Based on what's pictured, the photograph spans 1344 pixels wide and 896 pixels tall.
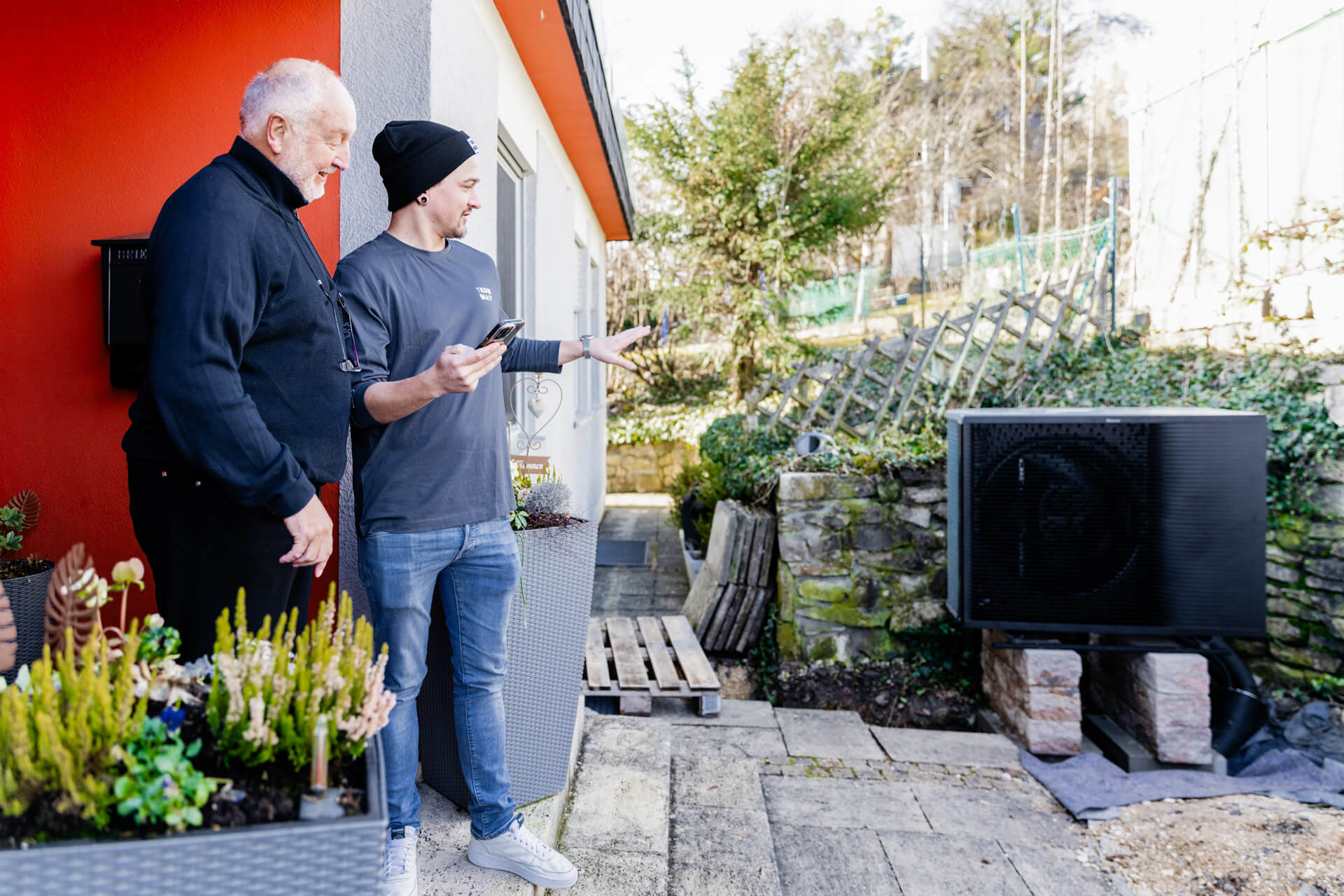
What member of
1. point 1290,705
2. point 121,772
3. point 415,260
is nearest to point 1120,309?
point 1290,705

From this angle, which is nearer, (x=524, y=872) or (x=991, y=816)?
(x=524, y=872)

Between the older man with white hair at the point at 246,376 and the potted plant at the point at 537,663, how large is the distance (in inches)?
28.9

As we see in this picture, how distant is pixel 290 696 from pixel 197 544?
0.49 m

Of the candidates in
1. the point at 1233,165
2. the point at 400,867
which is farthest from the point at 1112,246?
the point at 400,867

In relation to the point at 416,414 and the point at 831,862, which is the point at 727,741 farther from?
the point at 416,414

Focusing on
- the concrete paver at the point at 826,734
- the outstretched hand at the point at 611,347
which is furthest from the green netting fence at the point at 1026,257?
the outstretched hand at the point at 611,347

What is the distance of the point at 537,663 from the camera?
2281mm

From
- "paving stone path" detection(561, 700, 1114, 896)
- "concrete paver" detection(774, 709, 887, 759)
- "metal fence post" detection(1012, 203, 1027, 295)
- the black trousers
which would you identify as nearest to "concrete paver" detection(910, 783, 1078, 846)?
"paving stone path" detection(561, 700, 1114, 896)

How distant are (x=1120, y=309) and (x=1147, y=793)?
6.73 meters

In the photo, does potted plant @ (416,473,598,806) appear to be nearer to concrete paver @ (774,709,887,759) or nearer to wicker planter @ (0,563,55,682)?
wicker planter @ (0,563,55,682)

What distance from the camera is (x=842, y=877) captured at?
8.48 ft

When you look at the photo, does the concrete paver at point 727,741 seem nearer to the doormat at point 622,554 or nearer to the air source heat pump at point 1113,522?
the air source heat pump at point 1113,522

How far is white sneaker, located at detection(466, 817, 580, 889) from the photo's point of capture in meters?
1.90

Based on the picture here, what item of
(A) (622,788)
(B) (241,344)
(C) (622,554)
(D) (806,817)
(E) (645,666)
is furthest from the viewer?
(C) (622,554)
